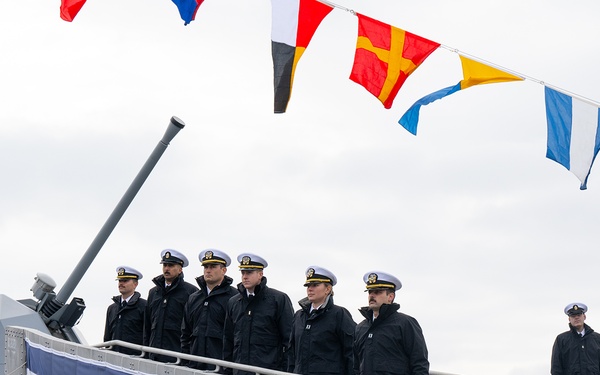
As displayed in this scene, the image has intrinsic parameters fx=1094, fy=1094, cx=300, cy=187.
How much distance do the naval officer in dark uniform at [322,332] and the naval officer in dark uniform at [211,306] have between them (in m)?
1.41

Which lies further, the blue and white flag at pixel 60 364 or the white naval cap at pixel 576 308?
the white naval cap at pixel 576 308

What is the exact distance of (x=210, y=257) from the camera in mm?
9789

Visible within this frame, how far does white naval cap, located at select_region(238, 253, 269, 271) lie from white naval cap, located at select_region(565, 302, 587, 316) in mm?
5194

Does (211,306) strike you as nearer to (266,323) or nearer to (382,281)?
(266,323)

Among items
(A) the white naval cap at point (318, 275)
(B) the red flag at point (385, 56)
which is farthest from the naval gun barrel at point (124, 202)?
(A) the white naval cap at point (318, 275)

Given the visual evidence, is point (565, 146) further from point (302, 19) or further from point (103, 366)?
point (103, 366)

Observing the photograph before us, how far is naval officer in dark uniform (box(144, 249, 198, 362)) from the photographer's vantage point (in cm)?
1049

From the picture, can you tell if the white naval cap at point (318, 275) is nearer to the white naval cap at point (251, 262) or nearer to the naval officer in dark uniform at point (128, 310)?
the white naval cap at point (251, 262)

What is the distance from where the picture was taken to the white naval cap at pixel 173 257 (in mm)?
10586

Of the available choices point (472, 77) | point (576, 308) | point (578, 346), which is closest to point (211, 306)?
point (472, 77)

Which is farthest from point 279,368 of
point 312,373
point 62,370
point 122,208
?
point 122,208

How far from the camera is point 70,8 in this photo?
10.7 m

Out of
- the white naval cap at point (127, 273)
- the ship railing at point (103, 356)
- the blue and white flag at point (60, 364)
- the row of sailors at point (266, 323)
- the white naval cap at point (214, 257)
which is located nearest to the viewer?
the row of sailors at point (266, 323)

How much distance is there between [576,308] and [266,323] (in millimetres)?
5324
